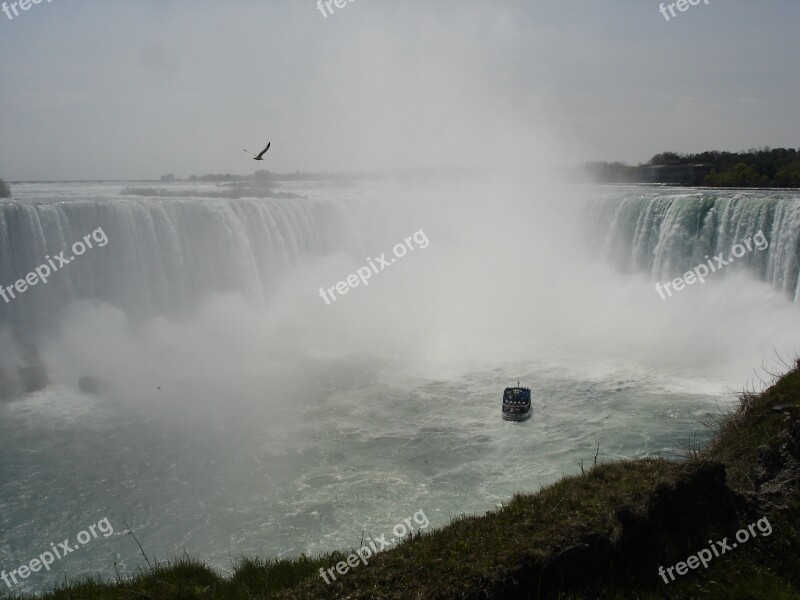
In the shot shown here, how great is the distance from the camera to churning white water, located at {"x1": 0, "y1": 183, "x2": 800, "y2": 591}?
11148 millimetres

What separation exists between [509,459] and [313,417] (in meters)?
4.85

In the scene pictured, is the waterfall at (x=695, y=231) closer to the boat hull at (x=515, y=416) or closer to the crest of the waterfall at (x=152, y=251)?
the boat hull at (x=515, y=416)

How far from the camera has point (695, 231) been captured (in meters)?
24.3

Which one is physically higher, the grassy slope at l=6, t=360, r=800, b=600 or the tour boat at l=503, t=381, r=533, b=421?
the grassy slope at l=6, t=360, r=800, b=600

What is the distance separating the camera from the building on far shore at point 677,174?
49.7m

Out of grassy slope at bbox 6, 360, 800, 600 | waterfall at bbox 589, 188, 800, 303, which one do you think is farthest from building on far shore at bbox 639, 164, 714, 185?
grassy slope at bbox 6, 360, 800, 600

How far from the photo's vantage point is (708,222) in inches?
938

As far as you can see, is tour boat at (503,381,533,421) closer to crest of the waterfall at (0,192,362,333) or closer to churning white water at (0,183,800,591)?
churning white water at (0,183,800,591)

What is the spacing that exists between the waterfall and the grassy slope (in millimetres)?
17221

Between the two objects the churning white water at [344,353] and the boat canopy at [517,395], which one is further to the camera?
the boat canopy at [517,395]

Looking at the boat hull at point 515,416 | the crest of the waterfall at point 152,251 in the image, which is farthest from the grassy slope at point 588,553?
the crest of the waterfall at point 152,251

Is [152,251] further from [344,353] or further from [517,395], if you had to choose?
[517,395]

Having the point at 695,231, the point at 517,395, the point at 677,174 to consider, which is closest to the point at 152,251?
the point at 517,395

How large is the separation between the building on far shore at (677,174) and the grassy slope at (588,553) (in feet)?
158
